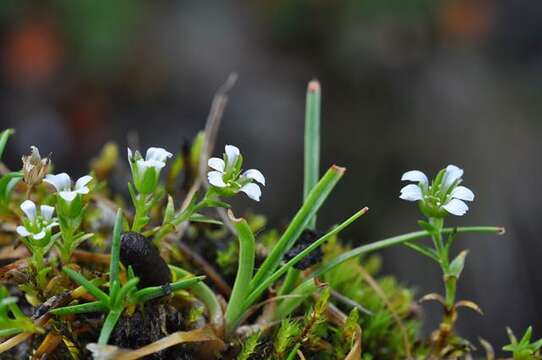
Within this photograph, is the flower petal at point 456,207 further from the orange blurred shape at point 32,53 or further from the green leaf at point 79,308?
the orange blurred shape at point 32,53

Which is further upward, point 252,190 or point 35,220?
point 252,190

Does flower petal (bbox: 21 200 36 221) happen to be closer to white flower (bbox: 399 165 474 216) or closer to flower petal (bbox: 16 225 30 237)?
flower petal (bbox: 16 225 30 237)

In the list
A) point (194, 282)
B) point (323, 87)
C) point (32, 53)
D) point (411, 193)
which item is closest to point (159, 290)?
point (194, 282)

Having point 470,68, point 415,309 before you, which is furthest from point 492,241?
point 415,309

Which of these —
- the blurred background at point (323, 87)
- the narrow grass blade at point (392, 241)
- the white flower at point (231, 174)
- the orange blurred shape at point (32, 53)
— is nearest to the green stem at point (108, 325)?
the white flower at point (231, 174)

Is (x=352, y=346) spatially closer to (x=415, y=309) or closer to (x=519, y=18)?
(x=415, y=309)

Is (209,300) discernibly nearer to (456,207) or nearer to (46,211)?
(46,211)
